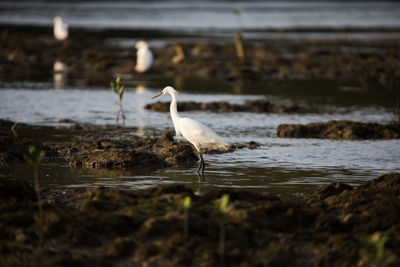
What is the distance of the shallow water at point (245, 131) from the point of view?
388 inches

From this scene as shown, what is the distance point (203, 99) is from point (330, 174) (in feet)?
33.2

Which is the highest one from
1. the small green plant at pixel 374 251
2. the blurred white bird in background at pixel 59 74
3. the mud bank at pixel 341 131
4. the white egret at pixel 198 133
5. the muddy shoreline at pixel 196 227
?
the blurred white bird in background at pixel 59 74

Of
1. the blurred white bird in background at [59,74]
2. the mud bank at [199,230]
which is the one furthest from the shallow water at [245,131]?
the mud bank at [199,230]

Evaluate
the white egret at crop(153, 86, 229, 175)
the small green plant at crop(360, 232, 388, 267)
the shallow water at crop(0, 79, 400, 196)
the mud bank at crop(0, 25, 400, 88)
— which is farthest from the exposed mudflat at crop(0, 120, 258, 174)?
the mud bank at crop(0, 25, 400, 88)

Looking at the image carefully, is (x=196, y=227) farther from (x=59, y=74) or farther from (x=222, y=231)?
(x=59, y=74)

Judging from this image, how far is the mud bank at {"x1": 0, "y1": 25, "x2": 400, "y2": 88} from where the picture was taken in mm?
25203

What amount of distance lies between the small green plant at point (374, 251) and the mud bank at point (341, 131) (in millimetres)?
7948

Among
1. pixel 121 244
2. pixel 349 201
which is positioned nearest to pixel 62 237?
pixel 121 244

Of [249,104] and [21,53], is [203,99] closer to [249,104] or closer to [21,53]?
[249,104]

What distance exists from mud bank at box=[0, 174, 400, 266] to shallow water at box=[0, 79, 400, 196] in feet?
5.79

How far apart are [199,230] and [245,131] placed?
820cm

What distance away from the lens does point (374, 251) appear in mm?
5516

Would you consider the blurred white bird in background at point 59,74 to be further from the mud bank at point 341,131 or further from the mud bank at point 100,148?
the mud bank at point 341,131

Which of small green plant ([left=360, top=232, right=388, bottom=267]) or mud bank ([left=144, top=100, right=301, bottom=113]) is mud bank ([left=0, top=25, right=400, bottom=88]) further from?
small green plant ([left=360, top=232, right=388, bottom=267])
